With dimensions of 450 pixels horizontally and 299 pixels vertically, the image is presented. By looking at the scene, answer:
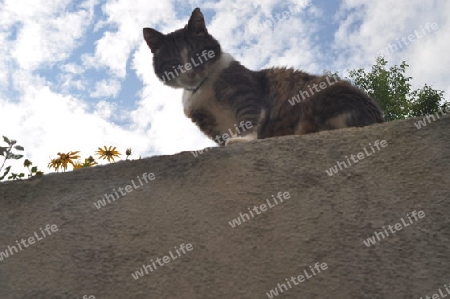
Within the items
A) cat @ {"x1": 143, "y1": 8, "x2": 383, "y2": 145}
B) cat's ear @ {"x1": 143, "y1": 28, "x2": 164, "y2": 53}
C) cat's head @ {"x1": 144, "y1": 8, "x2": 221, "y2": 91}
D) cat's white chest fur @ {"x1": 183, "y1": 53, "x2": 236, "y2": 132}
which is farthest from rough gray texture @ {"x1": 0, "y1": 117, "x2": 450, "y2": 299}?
cat's ear @ {"x1": 143, "y1": 28, "x2": 164, "y2": 53}

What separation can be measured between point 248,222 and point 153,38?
203 centimetres

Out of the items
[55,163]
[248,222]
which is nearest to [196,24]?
[55,163]

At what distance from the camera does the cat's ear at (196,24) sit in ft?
10.6

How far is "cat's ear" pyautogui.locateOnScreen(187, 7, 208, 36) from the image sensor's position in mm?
3238

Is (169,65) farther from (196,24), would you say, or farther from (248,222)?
(248,222)

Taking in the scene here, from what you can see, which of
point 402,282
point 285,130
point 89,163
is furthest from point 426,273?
point 89,163

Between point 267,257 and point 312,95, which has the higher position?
point 312,95

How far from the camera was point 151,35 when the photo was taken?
3273mm

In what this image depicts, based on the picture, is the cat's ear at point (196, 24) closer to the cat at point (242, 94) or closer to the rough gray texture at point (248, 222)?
the cat at point (242, 94)

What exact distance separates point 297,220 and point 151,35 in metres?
2.10

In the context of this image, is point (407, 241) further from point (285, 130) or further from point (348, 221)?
point (285, 130)

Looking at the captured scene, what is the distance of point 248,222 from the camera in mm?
1627

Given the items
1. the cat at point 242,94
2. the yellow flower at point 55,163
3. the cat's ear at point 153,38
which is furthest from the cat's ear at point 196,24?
the yellow flower at point 55,163

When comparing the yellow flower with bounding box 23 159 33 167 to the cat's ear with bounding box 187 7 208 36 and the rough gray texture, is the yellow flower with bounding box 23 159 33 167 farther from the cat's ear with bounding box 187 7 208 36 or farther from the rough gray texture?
the cat's ear with bounding box 187 7 208 36
